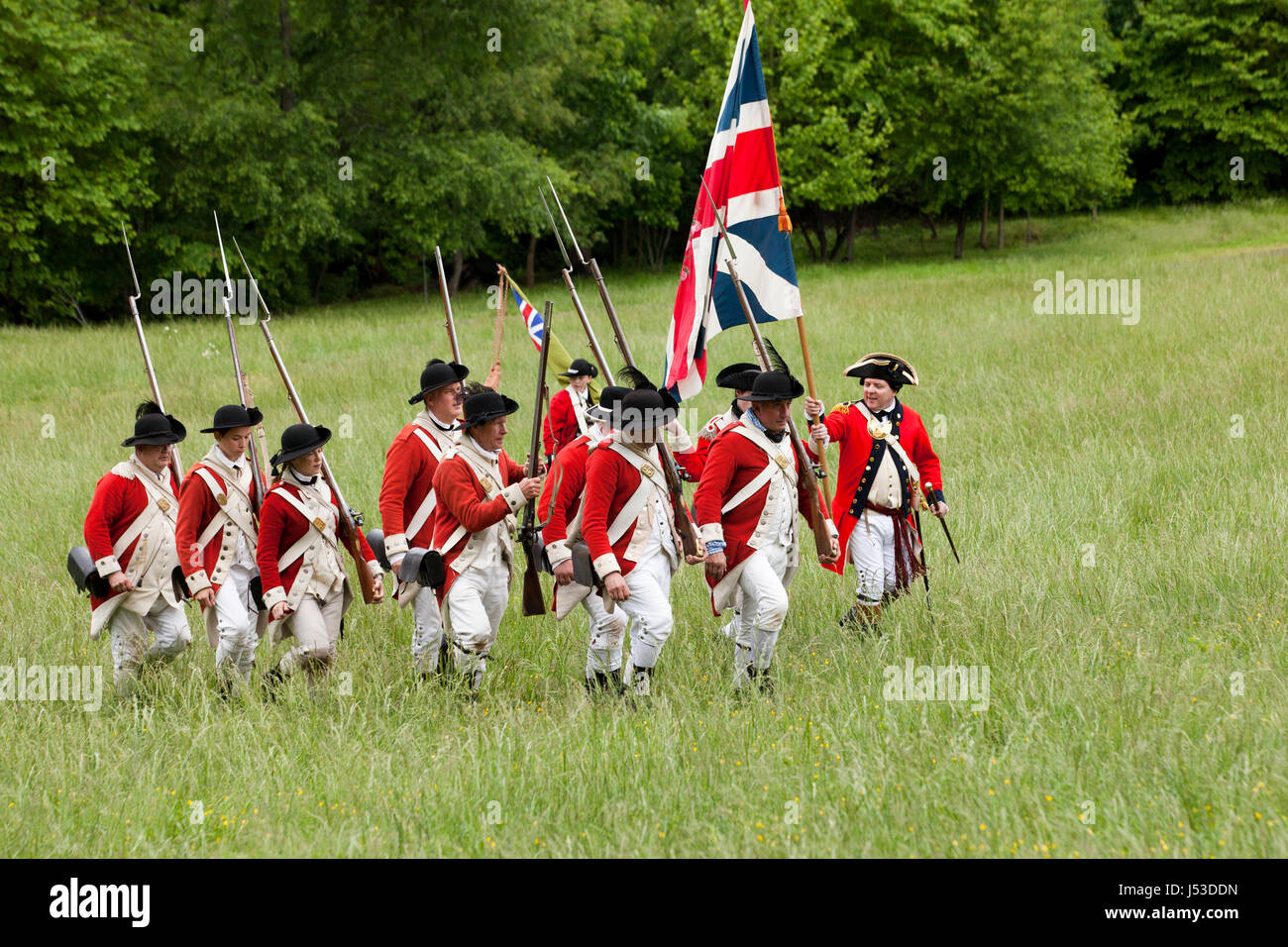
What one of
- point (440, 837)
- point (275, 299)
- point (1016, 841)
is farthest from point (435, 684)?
point (275, 299)

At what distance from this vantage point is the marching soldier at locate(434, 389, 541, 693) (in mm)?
6805

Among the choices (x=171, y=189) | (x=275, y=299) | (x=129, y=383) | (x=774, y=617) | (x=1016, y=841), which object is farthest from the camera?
(x=275, y=299)

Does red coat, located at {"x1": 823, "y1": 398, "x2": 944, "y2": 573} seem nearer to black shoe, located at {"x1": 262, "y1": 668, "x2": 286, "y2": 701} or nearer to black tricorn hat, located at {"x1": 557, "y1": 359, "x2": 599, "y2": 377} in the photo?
black tricorn hat, located at {"x1": 557, "y1": 359, "x2": 599, "y2": 377}

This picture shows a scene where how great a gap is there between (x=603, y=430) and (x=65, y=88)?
2723cm

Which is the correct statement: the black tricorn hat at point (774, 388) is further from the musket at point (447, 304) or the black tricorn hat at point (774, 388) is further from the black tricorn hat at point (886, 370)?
the musket at point (447, 304)

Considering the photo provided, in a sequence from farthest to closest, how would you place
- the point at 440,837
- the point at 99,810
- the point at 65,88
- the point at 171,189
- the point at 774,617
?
the point at 171,189 → the point at 65,88 → the point at 774,617 → the point at 99,810 → the point at 440,837

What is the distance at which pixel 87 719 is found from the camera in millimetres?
6832

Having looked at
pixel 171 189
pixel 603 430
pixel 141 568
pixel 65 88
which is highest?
pixel 65 88

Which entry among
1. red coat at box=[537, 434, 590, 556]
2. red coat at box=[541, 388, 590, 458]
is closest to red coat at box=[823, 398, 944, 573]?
red coat at box=[537, 434, 590, 556]

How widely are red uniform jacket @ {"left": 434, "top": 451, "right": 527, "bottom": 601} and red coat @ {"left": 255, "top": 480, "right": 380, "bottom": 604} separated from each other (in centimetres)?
85

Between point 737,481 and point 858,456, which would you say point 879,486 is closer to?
point 858,456

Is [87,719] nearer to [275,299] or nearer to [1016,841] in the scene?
[1016,841]

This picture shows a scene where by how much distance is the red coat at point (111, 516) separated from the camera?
Answer: 7.12 m

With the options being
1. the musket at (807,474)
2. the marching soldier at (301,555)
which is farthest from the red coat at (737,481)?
the marching soldier at (301,555)
